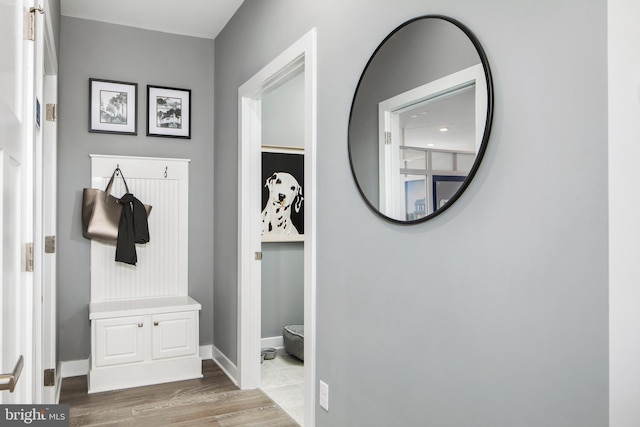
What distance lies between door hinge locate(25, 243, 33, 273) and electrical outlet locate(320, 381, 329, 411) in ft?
4.46

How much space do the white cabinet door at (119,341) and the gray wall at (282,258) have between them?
3.72ft

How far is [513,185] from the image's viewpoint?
1.33m

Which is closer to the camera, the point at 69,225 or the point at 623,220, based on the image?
the point at 623,220

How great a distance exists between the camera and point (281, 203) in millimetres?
4270

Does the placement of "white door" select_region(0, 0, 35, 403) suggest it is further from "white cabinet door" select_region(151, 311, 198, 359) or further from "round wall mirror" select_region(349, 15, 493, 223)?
"white cabinet door" select_region(151, 311, 198, 359)

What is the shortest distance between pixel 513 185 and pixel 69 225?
3.40 metres

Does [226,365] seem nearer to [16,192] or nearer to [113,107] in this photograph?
[113,107]

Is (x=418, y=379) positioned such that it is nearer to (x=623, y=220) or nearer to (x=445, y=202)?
(x=445, y=202)

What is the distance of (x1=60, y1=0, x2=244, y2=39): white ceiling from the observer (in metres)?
3.48

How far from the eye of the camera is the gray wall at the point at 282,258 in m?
4.29

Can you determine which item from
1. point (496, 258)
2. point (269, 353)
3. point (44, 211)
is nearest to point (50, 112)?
point (44, 211)

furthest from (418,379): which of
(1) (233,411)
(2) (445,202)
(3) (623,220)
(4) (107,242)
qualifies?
(4) (107,242)

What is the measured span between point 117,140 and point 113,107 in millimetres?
259

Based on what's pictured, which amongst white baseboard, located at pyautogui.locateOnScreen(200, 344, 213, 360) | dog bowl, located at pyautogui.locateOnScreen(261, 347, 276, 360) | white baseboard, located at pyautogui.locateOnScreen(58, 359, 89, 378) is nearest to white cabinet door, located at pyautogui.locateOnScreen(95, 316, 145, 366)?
white baseboard, located at pyautogui.locateOnScreen(58, 359, 89, 378)
